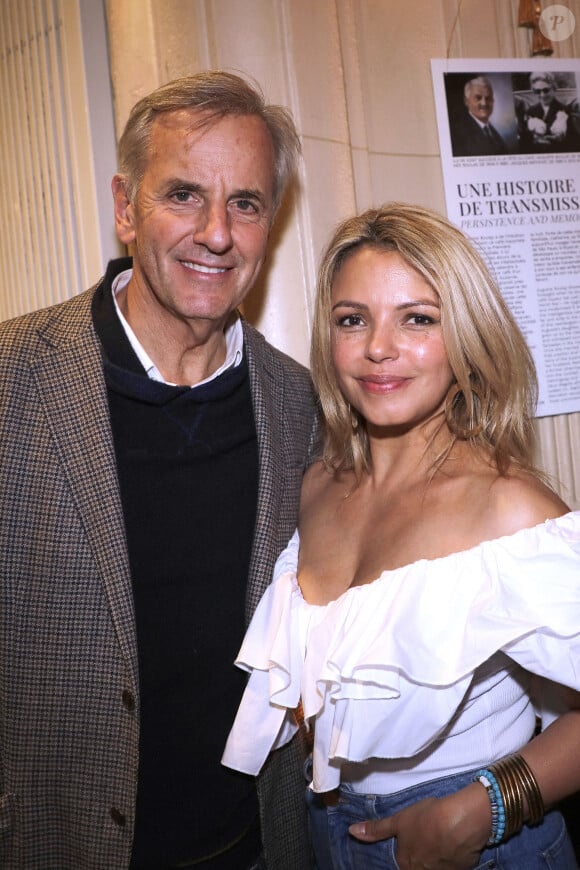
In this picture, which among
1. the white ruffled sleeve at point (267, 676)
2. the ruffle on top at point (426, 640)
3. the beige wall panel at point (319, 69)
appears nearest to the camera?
the ruffle on top at point (426, 640)

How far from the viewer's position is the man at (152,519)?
1.86 metres

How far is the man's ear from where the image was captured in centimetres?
216

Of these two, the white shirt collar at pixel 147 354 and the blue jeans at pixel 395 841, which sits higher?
the white shirt collar at pixel 147 354

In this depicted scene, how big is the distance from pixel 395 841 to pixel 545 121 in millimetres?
2141

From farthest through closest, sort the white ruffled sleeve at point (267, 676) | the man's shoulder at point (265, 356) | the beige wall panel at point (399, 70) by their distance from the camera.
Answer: the beige wall panel at point (399, 70)
the man's shoulder at point (265, 356)
the white ruffled sleeve at point (267, 676)

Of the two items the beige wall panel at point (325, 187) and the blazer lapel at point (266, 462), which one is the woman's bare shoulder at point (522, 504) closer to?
the blazer lapel at point (266, 462)

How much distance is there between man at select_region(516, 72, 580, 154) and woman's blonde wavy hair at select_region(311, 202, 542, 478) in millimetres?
955

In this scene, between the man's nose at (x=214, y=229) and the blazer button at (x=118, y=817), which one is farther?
the man's nose at (x=214, y=229)

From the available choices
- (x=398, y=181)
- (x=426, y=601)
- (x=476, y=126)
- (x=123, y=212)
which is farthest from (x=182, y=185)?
(x=476, y=126)

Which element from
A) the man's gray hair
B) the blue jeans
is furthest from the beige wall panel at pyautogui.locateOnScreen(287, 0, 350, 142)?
the blue jeans

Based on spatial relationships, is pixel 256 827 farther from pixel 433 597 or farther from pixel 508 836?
pixel 433 597

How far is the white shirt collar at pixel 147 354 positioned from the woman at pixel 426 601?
0.22 m

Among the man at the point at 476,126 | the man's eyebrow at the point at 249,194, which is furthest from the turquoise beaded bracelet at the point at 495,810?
the man at the point at 476,126

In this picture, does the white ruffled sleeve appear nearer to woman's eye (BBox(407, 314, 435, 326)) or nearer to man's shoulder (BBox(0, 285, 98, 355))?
woman's eye (BBox(407, 314, 435, 326))
